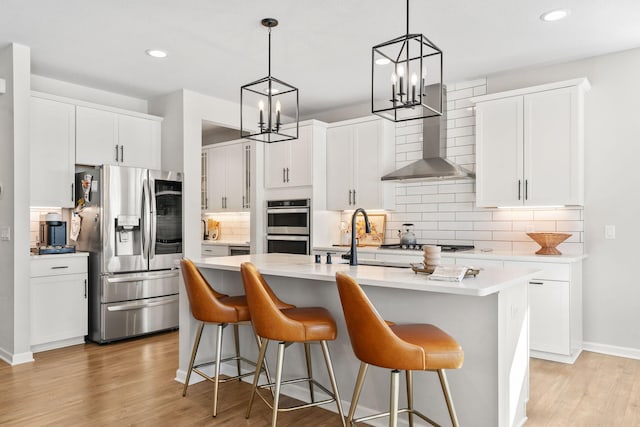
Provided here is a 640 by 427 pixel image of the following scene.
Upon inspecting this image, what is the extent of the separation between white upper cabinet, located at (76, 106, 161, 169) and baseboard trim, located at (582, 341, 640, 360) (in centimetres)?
477

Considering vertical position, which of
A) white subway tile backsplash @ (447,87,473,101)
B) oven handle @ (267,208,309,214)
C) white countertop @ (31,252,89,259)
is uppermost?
white subway tile backsplash @ (447,87,473,101)

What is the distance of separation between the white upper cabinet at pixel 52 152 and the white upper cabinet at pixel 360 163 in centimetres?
283

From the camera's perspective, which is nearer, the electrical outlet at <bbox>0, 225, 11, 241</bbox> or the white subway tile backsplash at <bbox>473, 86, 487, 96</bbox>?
the electrical outlet at <bbox>0, 225, 11, 241</bbox>

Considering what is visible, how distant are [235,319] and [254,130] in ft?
12.1

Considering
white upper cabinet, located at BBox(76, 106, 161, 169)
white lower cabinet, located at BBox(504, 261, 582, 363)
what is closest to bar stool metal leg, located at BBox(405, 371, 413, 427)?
white lower cabinet, located at BBox(504, 261, 582, 363)

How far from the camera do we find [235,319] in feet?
9.44

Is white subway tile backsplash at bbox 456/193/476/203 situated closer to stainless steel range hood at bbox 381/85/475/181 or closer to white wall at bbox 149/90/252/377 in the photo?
stainless steel range hood at bbox 381/85/475/181

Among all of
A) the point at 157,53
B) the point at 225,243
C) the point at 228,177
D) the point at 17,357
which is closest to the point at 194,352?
the point at 17,357

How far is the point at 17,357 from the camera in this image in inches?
151

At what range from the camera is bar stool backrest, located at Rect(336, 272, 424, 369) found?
195 cm

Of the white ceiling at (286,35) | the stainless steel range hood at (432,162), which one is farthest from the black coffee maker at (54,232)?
the stainless steel range hood at (432,162)

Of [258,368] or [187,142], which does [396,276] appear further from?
[187,142]

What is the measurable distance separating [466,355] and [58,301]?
3.68 meters

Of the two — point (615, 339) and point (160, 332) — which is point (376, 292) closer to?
point (615, 339)
